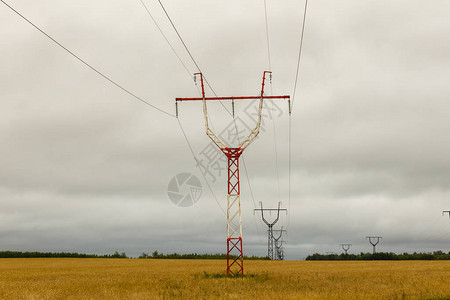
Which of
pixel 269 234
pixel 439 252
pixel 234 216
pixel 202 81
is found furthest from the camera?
pixel 439 252

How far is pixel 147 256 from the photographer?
128000 millimetres

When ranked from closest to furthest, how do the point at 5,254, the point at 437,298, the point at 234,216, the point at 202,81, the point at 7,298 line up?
the point at 437,298
the point at 7,298
the point at 234,216
the point at 202,81
the point at 5,254

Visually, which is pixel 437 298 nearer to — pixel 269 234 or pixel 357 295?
pixel 357 295

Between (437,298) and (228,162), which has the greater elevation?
(228,162)

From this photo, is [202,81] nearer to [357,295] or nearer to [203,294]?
[203,294]

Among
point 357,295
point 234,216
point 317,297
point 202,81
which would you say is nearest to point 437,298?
point 357,295

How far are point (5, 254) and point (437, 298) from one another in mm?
112610

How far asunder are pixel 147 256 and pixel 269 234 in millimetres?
46406

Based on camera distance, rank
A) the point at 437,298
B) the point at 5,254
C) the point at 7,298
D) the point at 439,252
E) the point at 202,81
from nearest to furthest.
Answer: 1. the point at 437,298
2. the point at 7,298
3. the point at 202,81
4. the point at 5,254
5. the point at 439,252

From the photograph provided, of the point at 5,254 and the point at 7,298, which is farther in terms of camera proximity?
the point at 5,254

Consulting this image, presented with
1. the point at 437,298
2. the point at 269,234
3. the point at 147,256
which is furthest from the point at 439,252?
the point at 437,298

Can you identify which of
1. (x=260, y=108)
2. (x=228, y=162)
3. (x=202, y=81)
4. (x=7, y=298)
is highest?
(x=202, y=81)

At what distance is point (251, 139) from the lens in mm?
36406

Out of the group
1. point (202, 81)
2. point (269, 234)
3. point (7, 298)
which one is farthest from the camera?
point (269, 234)
